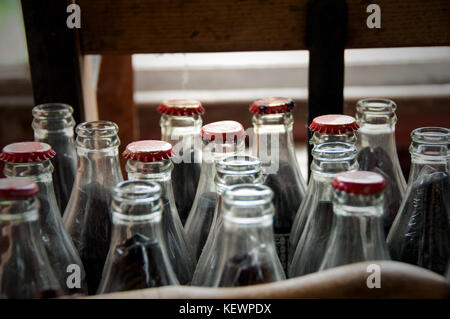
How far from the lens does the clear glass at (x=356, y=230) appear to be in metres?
0.51

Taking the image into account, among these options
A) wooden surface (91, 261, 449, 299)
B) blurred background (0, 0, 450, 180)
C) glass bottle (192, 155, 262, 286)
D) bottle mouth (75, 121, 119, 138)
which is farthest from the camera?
blurred background (0, 0, 450, 180)

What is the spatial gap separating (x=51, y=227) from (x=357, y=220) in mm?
349

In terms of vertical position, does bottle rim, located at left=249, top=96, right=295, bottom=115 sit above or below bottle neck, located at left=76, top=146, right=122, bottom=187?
above

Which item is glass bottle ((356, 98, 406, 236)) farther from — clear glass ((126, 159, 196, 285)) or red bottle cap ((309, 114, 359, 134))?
clear glass ((126, 159, 196, 285))

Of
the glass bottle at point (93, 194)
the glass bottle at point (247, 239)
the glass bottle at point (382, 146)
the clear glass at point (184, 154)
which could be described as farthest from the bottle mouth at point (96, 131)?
the glass bottle at point (382, 146)

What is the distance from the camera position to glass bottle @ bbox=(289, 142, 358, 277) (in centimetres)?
59

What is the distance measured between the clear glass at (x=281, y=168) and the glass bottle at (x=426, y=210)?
143mm

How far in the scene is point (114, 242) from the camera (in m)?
0.55

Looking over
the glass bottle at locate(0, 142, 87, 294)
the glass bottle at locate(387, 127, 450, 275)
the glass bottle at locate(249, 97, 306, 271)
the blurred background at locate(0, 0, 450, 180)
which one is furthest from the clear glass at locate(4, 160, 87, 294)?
the blurred background at locate(0, 0, 450, 180)

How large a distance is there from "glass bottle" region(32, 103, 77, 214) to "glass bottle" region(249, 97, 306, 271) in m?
0.26

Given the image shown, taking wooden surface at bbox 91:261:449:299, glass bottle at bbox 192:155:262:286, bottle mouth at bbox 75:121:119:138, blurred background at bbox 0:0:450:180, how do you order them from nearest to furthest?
1. wooden surface at bbox 91:261:449:299
2. glass bottle at bbox 192:155:262:286
3. bottle mouth at bbox 75:121:119:138
4. blurred background at bbox 0:0:450:180
